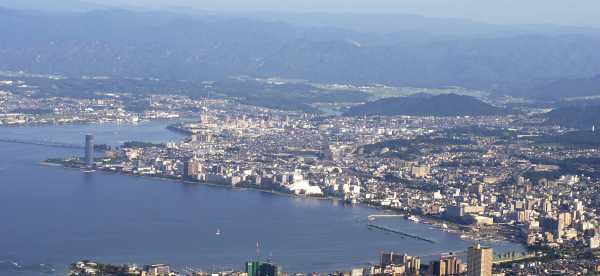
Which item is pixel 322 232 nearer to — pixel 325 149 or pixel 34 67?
pixel 325 149

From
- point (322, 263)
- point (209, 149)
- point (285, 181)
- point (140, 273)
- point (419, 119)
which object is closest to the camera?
point (140, 273)

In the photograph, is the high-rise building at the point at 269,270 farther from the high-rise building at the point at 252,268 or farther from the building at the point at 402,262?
the building at the point at 402,262

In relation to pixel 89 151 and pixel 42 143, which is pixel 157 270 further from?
pixel 42 143

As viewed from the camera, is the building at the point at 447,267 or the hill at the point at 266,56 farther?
the hill at the point at 266,56

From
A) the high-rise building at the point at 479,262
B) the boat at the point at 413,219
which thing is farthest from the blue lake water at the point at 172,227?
the high-rise building at the point at 479,262

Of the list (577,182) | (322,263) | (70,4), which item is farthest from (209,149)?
(70,4)

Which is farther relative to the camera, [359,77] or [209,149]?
[359,77]
